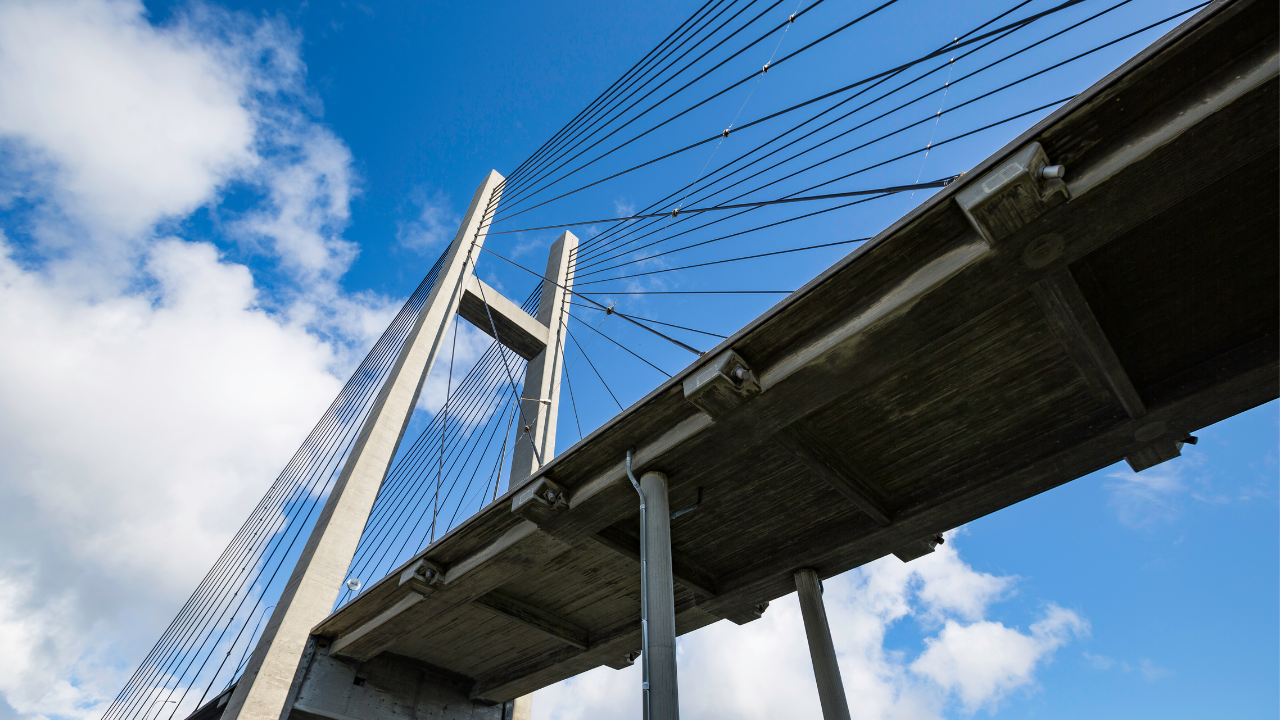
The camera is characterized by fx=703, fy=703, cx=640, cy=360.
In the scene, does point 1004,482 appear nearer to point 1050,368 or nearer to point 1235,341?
point 1050,368

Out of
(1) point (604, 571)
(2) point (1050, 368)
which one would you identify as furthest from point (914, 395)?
(1) point (604, 571)

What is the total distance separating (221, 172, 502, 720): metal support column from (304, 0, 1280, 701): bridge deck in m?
1.55

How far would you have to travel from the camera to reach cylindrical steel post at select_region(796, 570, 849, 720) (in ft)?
27.4

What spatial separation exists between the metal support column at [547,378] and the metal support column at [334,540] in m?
2.38

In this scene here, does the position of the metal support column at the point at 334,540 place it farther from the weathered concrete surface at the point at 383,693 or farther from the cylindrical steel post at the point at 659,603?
the cylindrical steel post at the point at 659,603

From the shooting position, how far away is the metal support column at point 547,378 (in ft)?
47.4

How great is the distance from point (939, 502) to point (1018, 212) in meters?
4.41

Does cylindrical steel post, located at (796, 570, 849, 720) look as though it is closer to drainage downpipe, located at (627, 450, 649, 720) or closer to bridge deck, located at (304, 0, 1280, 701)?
bridge deck, located at (304, 0, 1280, 701)

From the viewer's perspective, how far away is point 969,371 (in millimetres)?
7379

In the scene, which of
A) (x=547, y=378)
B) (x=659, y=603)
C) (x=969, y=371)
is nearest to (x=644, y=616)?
(x=659, y=603)

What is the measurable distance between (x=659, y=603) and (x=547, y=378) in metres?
9.36

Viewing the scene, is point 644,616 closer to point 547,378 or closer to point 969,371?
point 969,371

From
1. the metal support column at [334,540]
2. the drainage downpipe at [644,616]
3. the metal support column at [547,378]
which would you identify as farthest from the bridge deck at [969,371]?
the metal support column at [547,378]

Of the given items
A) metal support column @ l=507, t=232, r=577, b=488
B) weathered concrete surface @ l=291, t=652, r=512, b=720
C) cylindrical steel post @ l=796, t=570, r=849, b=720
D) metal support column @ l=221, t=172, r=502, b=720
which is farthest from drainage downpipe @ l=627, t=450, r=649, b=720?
weathered concrete surface @ l=291, t=652, r=512, b=720
